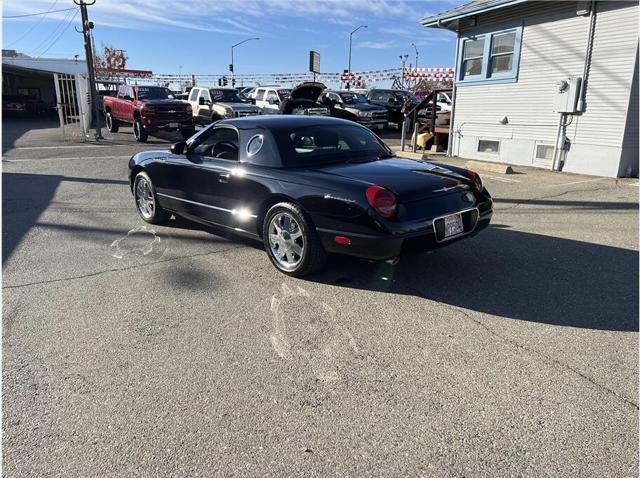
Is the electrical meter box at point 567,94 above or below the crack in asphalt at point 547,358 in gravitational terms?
above

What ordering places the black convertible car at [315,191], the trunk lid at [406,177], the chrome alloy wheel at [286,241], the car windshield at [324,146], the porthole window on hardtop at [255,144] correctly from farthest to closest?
the porthole window on hardtop at [255,144]
the car windshield at [324,146]
the chrome alloy wheel at [286,241]
the trunk lid at [406,177]
the black convertible car at [315,191]

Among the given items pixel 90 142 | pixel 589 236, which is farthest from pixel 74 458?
pixel 90 142

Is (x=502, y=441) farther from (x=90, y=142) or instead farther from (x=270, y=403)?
(x=90, y=142)

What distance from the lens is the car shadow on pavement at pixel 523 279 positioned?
12.8 feet

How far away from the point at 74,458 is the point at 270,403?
38.9 inches

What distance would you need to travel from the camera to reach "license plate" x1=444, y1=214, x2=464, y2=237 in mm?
4188

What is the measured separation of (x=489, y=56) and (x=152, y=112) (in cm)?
1148

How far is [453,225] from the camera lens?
425 cm

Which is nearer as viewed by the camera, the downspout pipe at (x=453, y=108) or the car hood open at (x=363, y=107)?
the downspout pipe at (x=453, y=108)

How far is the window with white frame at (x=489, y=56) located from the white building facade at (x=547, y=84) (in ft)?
0.08

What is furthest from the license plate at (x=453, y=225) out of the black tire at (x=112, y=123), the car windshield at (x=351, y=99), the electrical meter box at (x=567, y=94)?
the black tire at (x=112, y=123)

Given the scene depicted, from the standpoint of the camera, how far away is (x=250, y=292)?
4324 millimetres

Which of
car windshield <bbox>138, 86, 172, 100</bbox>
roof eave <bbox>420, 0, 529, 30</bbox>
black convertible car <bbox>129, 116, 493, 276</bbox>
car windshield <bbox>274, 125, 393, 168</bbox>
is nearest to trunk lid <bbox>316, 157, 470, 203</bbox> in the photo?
black convertible car <bbox>129, 116, 493, 276</bbox>

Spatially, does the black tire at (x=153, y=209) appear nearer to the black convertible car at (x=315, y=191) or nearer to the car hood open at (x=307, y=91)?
the black convertible car at (x=315, y=191)
